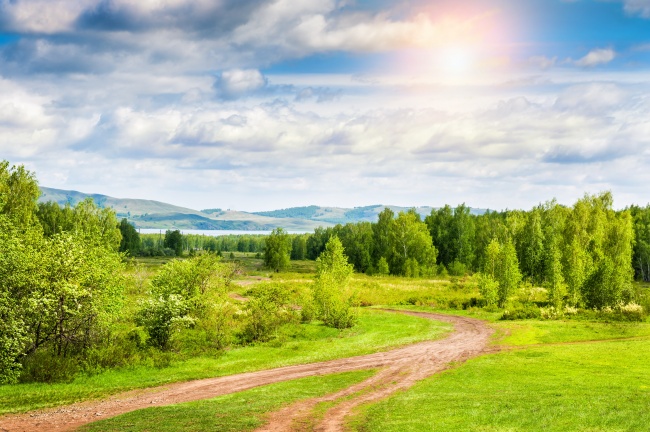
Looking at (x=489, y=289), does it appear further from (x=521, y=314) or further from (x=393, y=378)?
(x=393, y=378)

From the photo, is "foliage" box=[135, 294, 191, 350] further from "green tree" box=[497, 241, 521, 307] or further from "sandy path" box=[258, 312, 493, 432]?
"green tree" box=[497, 241, 521, 307]

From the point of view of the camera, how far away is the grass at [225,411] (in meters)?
23.9

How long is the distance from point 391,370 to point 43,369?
78.0 ft

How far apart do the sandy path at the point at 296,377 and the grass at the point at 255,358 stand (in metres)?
1.59

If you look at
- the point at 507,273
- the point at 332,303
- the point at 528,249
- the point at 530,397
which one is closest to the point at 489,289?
the point at 507,273

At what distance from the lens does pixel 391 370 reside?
36719 millimetres

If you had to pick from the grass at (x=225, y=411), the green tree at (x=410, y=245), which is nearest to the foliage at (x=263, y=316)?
the grass at (x=225, y=411)

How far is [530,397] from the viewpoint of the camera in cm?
2745

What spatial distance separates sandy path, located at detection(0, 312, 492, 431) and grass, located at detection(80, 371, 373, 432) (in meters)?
1.01

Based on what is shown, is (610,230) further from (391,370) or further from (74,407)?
(74,407)

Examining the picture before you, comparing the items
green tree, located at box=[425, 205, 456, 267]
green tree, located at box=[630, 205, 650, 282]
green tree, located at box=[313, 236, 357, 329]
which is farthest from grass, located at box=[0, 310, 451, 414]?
green tree, located at box=[630, 205, 650, 282]

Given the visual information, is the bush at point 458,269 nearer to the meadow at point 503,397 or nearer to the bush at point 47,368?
the meadow at point 503,397

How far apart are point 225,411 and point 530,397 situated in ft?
53.6

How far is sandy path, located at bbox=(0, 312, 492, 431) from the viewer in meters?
25.3
